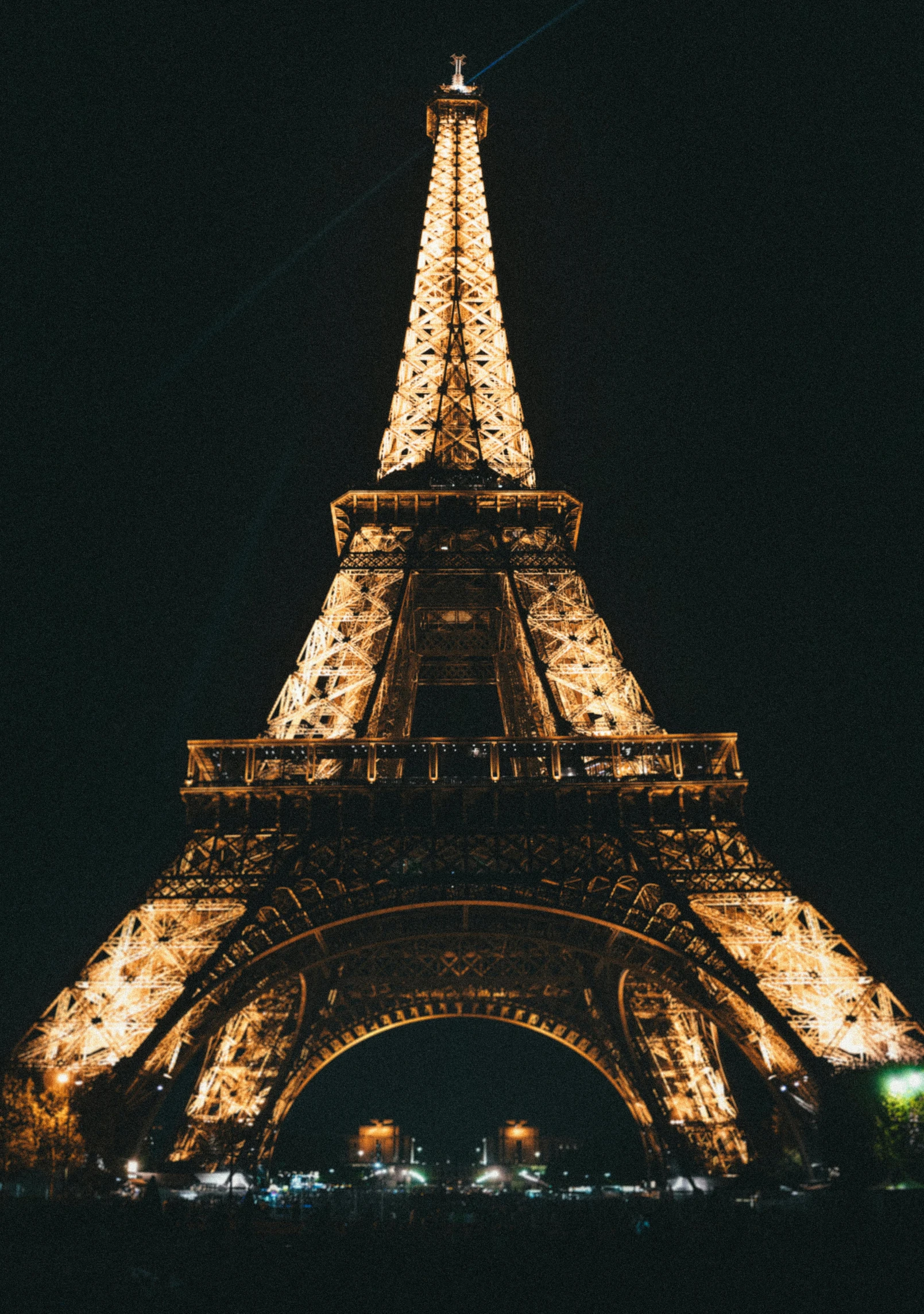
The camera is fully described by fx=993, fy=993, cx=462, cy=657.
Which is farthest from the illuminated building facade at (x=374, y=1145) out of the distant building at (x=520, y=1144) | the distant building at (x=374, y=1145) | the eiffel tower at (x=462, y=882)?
the eiffel tower at (x=462, y=882)

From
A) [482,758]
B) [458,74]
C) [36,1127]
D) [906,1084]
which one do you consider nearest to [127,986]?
[36,1127]

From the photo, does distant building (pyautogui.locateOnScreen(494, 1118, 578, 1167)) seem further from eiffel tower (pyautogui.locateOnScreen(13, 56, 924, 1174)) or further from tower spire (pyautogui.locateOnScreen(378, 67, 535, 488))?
tower spire (pyautogui.locateOnScreen(378, 67, 535, 488))

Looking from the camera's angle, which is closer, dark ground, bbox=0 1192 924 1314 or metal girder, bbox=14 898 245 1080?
dark ground, bbox=0 1192 924 1314

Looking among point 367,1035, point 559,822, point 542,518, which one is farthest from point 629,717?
point 367,1035

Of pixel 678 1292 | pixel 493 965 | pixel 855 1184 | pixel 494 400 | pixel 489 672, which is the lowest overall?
pixel 678 1292

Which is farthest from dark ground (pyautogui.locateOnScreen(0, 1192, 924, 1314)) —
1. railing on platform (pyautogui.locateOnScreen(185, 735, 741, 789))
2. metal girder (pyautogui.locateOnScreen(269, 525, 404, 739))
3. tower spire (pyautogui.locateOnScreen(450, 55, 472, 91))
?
tower spire (pyautogui.locateOnScreen(450, 55, 472, 91))

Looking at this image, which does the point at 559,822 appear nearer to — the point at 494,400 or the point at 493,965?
the point at 493,965
